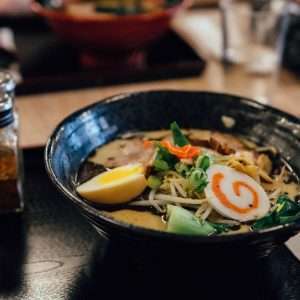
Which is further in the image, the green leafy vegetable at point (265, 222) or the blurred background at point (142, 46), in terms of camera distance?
the blurred background at point (142, 46)

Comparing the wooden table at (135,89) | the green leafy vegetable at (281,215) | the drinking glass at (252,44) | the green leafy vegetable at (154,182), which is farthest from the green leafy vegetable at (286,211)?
the drinking glass at (252,44)

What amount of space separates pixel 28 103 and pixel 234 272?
35.4 inches

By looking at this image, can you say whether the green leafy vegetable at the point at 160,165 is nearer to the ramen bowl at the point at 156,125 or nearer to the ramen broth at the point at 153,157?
the ramen broth at the point at 153,157

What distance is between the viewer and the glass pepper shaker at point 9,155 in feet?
3.75

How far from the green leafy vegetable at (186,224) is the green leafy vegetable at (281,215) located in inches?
3.2

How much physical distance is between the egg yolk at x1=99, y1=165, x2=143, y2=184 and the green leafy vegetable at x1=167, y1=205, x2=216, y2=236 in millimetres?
145

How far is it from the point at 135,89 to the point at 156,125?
42cm

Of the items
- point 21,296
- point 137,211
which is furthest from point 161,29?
point 21,296

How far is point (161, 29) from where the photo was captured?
6.05 feet

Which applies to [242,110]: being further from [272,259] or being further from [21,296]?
[21,296]

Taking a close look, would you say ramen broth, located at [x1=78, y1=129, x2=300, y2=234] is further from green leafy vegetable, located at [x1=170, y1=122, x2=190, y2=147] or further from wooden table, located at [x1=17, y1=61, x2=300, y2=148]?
wooden table, located at [x1=17, y1=61, x2=300, y2=148]

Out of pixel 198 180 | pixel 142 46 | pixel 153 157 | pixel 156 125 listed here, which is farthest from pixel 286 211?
pixel 142 46

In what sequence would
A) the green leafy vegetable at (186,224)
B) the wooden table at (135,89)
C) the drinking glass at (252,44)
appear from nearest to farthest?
the green leafy vegetable at (186,224), the wooden table at (135,89), the drinking glass at (252,44)

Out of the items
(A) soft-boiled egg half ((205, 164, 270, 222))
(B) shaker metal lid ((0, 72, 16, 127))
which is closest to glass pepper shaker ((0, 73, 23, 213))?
(B) shaker metal lid ((0, 72, 16, 127))
